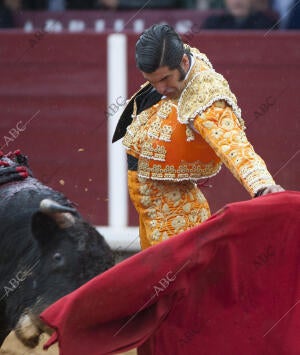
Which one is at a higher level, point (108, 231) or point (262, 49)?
point (262, 49)

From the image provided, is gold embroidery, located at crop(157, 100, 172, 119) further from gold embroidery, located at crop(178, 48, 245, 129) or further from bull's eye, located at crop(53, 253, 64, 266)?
bull's eye, located at crop(53, 253, 64, 266)

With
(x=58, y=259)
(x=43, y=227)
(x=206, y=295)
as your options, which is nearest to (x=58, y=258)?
(x=58, y=259)

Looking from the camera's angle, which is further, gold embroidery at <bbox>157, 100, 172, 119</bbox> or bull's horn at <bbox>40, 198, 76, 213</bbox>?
gold embroidery at <bbox>157, 100, 172, 119</bbox>

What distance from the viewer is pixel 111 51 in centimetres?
668

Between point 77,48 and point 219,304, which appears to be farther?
point 77,48

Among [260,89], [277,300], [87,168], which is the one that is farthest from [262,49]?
[277,300]

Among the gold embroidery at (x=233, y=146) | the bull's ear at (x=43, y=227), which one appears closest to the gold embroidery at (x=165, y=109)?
the gold embroidery at (x=233, y=146)

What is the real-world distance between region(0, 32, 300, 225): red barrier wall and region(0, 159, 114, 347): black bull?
2.65 meters

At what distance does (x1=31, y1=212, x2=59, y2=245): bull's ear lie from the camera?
3.76 meters

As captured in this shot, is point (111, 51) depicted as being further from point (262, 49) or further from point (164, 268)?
point (164, 268)

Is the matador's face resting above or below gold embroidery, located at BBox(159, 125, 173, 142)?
above

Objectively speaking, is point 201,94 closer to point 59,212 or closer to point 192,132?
point 192,132

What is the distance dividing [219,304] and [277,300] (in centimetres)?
18

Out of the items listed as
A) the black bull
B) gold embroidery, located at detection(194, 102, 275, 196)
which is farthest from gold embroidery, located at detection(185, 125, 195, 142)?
the black bull
